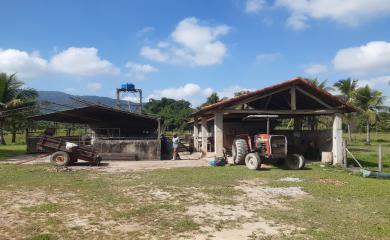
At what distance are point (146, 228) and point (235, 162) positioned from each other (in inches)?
414

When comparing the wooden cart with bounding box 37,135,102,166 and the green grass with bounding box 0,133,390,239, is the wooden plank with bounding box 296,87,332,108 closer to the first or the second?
the green grass with bounding box 0,133,390,239

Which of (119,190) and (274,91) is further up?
(274,91)

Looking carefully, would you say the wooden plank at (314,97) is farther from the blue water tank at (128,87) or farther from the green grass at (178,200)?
the blue water tank at (128,87)

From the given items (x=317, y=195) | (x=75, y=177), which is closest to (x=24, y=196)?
(x=75, y=177)

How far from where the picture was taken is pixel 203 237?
638 centimetres

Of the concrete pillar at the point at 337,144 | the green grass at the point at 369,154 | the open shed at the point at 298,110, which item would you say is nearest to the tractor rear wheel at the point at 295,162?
the open shed at the point at 298,110

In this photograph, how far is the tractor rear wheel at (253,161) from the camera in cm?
1538

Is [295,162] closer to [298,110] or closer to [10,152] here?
[298,110]

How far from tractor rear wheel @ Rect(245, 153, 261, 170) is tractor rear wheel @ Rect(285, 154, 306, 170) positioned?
5.43ft

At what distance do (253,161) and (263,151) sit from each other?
24.1 inches

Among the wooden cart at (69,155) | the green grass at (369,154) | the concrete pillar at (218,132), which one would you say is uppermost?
the concrete pillar at (218,132)

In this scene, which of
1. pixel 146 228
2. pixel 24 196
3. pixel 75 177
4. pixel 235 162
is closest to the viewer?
pixel 146 228

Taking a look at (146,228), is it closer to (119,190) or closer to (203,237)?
(203,237)

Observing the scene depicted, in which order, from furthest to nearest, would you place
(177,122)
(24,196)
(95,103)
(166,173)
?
(177,122), (95,103), (166,173), (24,196)
